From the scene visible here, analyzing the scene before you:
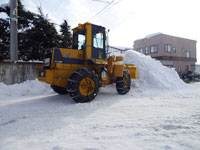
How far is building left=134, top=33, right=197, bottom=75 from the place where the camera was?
24375 millimetres

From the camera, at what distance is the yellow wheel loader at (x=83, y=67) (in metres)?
4.97

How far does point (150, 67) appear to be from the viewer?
10156 millimetres

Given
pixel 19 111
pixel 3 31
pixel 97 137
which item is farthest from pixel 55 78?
pixel 3 31

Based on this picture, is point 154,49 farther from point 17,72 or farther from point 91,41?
point 17,72

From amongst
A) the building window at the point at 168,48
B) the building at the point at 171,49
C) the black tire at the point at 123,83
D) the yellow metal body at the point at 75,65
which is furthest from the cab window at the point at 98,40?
the building window at the point at 168,48

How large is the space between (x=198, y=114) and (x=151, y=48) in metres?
24.2

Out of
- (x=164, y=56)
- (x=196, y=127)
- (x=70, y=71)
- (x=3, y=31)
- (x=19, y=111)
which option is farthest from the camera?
(x=164, y=56)

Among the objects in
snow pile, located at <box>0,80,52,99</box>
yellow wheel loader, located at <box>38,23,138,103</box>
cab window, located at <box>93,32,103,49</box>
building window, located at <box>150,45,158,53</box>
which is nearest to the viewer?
yellow wheel loader, located at <box>38,23,138,103</box>

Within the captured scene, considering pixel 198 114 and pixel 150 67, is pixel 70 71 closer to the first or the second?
pixel 198 114

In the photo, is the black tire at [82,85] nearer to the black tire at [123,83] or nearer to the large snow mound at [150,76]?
the black tire at [123,83]

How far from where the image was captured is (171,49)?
24984 mm

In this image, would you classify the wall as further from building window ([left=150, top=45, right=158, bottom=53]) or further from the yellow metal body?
building window ([left=150, top=45, right=158, bottom=53])

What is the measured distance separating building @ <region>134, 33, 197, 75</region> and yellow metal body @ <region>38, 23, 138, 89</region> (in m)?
20.9

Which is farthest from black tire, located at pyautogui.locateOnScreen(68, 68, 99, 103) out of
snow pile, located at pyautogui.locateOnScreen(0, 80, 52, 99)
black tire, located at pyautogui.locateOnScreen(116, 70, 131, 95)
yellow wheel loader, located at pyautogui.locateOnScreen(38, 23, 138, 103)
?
snow pile, located at pyautogui.locateOnScreen(0, 80, 52, 99)
